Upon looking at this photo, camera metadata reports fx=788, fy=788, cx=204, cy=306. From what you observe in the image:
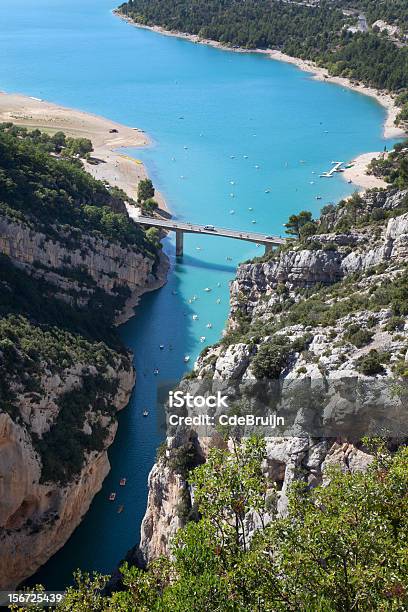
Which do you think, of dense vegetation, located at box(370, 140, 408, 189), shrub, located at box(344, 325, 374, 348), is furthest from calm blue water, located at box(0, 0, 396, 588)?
shrub, located at box(344, 325, 374, 348)

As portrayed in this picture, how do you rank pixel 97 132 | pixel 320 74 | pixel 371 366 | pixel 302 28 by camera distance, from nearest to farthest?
pixel 371 366, pixel 97 132, pixel 320 74, pixel 302 28

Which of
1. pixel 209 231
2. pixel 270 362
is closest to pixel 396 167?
pixel 209 231

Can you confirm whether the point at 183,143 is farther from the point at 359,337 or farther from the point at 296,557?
Answer: the point at 296,557

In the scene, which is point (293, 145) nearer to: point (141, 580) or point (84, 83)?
point (84, 83)

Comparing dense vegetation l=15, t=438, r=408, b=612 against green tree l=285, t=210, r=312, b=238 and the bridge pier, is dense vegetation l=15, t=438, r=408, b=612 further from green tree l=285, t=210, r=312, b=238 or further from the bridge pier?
the bridge pier

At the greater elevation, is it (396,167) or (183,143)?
(396,167)

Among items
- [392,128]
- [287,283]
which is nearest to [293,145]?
[392,128]

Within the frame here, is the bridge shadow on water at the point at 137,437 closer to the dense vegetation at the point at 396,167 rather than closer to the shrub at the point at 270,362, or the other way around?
the shrub at the point at 270,362
